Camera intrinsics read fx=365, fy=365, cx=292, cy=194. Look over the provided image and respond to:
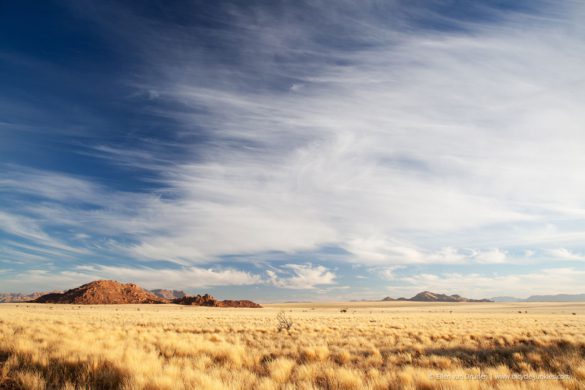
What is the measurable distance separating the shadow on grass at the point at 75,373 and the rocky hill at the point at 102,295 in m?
164

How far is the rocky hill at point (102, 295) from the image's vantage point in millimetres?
154825

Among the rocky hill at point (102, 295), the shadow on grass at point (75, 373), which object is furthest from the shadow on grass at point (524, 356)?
the rocky hill at point (102, 295)

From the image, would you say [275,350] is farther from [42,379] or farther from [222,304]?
[222,304]

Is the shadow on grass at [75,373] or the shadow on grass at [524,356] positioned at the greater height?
the shadow on grass at [75,373]

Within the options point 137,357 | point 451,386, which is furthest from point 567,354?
point 137,357

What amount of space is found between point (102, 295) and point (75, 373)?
17693cm

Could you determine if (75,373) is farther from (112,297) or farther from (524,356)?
(112,297)

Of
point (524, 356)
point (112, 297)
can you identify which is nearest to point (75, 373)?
point (524, 356)

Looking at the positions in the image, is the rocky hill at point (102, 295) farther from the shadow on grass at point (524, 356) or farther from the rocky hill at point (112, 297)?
the shadow on grass at point (524, 356)

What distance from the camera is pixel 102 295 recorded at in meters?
161

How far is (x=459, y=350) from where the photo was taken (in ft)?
50.4

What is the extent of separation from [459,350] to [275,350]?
305 inches

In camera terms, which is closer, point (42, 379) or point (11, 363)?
point (42, 379)

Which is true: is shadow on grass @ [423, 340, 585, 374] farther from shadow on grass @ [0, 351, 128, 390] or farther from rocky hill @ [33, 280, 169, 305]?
rocky hill @ [33, 280, 169, 305]
